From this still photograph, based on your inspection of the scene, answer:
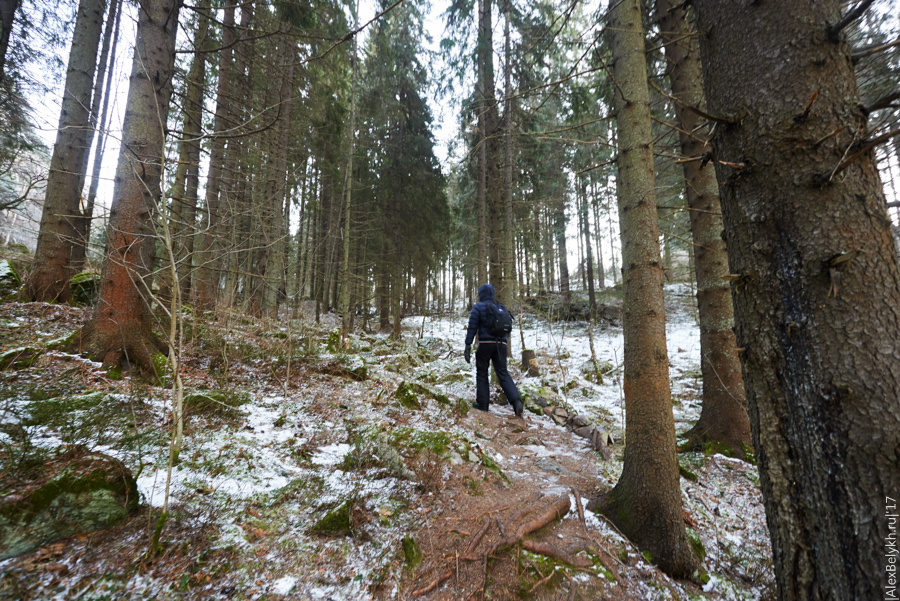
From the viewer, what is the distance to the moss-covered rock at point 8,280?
582 centimetres

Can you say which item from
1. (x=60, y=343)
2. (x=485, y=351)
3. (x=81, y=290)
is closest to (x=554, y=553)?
(x=485, y=351)

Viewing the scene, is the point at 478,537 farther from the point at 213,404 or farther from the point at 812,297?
the point at 213,404

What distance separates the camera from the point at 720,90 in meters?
1.70

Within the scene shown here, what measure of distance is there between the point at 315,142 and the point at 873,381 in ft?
44.7

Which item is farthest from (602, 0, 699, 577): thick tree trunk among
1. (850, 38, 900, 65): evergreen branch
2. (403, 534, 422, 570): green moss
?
(403, 534, 422, 570): green moss

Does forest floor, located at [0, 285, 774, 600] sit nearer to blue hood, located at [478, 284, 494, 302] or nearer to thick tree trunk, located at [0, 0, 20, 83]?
blue hood, located at [478, 284, 494, 302]

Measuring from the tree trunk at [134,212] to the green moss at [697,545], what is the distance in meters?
5.42

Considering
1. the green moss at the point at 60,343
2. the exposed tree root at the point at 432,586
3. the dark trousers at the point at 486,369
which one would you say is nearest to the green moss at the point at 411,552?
the exposed tree root at the point at 432,586

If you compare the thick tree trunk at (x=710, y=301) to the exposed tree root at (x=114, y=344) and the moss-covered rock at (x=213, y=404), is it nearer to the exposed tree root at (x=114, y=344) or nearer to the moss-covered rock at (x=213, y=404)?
the moss-covered rock at (x=213, y=404)

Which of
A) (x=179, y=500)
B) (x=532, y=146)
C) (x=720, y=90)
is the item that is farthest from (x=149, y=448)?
(x=532, y=146)

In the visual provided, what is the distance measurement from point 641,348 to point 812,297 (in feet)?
4.51

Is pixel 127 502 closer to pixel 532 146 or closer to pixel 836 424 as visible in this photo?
pixel 836 424

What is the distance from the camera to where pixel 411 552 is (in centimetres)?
227

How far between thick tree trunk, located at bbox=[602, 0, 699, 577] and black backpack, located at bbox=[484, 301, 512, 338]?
305cm
